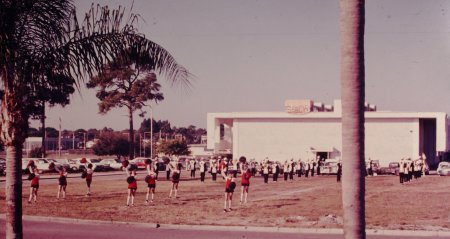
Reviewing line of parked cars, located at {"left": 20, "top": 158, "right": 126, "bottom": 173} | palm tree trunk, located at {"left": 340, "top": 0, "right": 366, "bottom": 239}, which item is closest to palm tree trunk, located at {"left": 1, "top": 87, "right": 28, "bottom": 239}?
palm tree trunk, located at {"left": 340, "top": 0, "right": 366, "bottom": 239}

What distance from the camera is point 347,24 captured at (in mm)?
6543

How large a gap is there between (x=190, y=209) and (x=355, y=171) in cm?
1636

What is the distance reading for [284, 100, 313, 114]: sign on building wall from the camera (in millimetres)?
72606

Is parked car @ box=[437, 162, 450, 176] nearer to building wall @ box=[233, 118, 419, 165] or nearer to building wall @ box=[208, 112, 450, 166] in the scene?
building wall @ box=[208, 112, 450, 166]

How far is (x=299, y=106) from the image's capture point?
72.8m

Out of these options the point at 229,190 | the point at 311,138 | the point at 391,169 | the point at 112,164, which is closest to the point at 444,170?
the point at 391,169

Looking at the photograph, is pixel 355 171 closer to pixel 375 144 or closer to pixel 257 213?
pixel 257 213

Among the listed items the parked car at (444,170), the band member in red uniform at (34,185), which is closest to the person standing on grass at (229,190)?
the band member in red uniform at (34,185)

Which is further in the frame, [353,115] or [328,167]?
[328,167]

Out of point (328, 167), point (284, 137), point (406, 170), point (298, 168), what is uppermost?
point (284, 137)

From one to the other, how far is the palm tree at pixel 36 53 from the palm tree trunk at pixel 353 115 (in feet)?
12.8

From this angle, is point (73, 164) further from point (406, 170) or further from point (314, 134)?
point (406, 170)

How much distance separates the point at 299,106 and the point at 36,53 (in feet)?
211

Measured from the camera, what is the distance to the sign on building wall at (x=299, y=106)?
7261 cm
